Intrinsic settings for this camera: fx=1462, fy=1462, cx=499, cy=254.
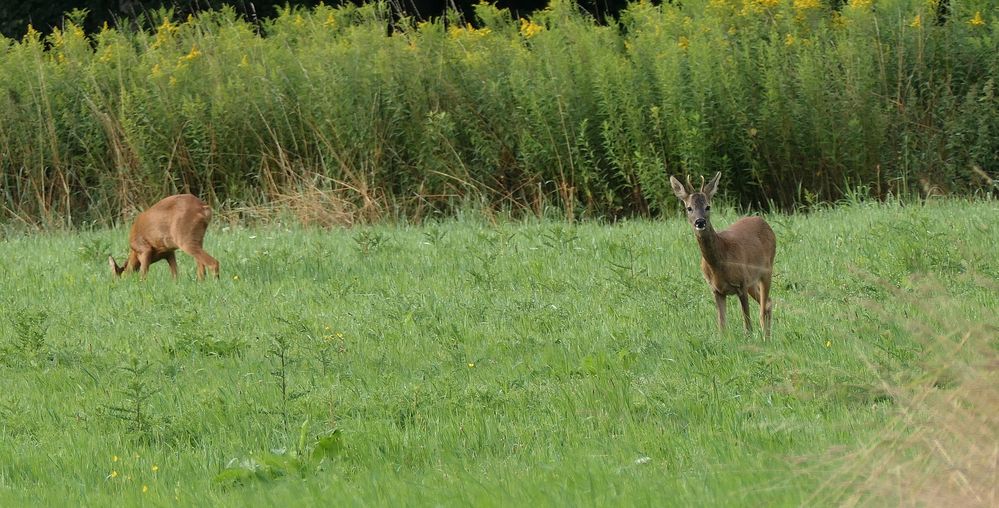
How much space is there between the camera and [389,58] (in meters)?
15.8

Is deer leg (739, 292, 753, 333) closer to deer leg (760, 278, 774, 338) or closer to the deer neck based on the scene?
deer leg (760, 278, 774, 338)

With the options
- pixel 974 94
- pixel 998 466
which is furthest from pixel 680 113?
pixel 998 466

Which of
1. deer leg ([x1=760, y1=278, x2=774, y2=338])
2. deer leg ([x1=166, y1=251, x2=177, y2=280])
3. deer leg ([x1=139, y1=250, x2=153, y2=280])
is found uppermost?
deer leg ([x1=760, y1=278, x2=774, y2=338])

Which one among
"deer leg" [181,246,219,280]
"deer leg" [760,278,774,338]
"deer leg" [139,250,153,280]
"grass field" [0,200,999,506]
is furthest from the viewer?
"deer leg" [139,250,153,280]

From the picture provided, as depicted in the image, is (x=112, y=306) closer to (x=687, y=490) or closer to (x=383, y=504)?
(x=383, y=504)

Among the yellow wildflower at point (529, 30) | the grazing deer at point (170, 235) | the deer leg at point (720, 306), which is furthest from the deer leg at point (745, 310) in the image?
the yellow wildflower at point (529, 30)

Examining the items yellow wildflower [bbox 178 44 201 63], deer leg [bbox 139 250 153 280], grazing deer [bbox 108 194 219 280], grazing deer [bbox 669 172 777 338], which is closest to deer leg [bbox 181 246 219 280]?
grazing deer [bbox 108 194 219 280]

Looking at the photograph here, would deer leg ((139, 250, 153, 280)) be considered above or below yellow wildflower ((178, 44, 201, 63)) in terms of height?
below

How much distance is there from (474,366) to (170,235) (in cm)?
448

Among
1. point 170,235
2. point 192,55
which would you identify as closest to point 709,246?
point 170,235

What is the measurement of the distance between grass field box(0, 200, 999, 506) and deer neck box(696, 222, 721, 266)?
420mm

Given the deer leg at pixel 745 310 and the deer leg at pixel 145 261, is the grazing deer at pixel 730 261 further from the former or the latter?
the deer leg at pixel 145 261

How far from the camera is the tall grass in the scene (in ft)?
47.7

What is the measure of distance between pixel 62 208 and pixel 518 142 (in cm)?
519
